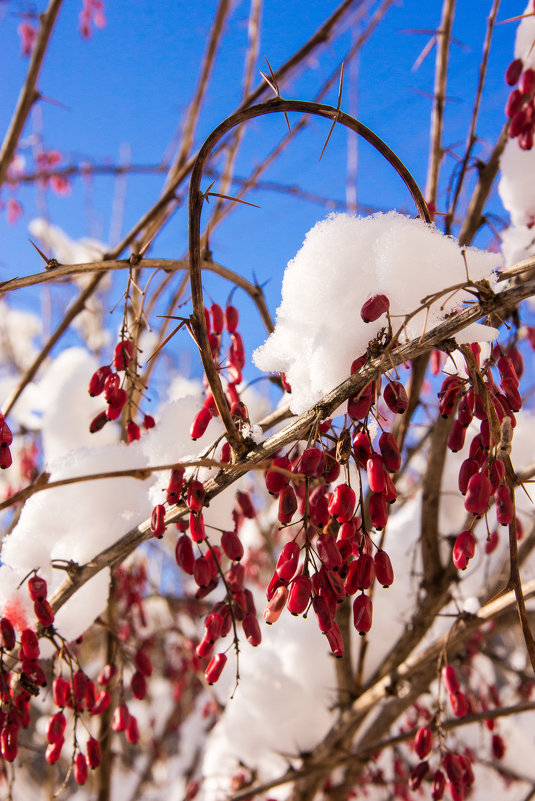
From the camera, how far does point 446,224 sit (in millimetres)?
1706

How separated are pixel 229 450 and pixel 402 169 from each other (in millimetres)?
520

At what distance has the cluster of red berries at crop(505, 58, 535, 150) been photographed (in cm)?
138

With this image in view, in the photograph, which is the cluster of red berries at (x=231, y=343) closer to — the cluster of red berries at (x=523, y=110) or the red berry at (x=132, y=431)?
the red berry at (x=132, y=431)

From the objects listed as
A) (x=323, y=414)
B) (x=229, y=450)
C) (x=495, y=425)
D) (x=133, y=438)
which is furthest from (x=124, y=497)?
(x=495, y=425)

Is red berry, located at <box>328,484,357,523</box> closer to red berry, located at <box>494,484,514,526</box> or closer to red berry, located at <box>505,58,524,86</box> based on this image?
red berry, located at <box>494,484,514,526</box>

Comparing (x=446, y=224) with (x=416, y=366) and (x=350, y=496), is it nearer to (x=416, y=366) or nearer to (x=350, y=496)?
(x=416, y=366)

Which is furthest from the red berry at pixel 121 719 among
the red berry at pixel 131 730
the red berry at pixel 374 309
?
the red berry at pixel 374 309

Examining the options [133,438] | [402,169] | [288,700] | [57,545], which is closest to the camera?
[402,169]

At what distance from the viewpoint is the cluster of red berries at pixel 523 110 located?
1375 millimetres

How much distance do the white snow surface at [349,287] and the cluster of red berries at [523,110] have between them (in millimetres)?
676

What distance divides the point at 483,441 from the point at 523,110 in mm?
979

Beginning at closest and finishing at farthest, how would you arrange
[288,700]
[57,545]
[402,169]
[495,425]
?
[495,425] < [402,169] < [57,545] < [288,700]

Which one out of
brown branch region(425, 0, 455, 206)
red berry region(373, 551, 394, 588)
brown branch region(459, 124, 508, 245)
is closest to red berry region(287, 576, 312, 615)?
red berry region(373, 551, 394, 588)

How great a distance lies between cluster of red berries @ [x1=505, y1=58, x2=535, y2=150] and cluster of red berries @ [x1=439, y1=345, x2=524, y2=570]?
754 millimetres
